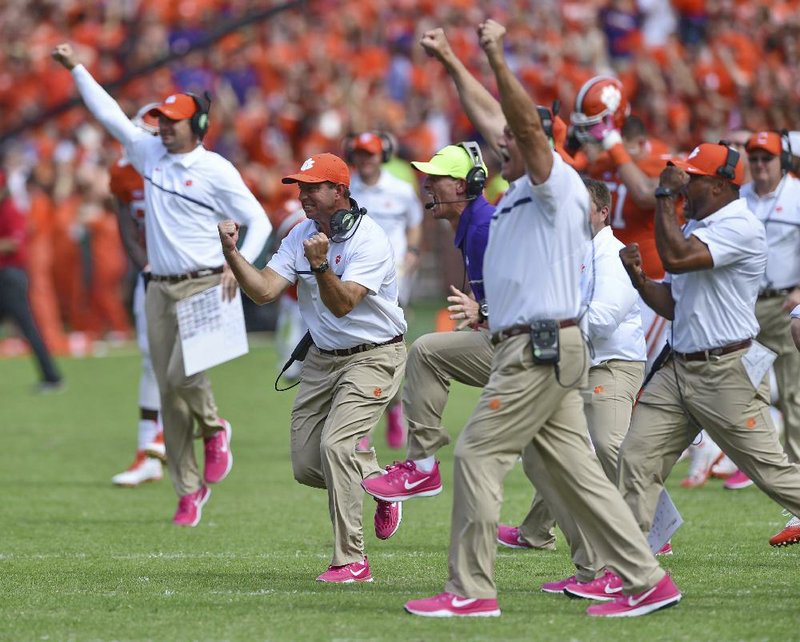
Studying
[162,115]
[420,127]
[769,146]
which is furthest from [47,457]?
[420,127]

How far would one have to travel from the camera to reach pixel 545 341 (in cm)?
642

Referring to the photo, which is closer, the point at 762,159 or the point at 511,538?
the point at 511,538

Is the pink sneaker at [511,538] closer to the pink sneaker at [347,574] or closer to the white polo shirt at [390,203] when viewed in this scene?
the pink sneaker at [347,574]

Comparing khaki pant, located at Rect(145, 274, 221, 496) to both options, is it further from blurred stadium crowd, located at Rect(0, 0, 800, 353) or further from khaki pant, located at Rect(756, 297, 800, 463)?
blurred stadium crowd, located at Rect(0, 0, 800, 353)

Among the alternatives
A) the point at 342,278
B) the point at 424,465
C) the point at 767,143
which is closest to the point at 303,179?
the point at 342,278

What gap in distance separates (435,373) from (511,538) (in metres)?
1.33

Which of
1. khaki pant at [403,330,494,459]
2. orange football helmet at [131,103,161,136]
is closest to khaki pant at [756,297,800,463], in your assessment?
khaki pant at [403,330,494,459]

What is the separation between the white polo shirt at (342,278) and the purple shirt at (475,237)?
0.45 m

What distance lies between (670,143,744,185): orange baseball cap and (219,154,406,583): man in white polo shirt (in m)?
1.60

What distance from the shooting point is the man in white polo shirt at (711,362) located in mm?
7340

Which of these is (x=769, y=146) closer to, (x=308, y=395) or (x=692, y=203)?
(x=692, y=203)

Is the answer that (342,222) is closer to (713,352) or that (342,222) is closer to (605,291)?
(605,291)

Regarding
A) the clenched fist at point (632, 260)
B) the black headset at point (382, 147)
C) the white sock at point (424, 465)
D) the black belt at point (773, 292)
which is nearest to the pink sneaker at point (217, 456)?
the white sock at point (424, 465)

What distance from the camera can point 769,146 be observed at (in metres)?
10.2
